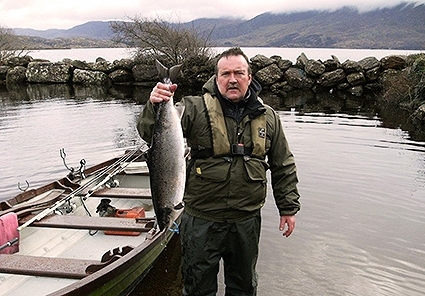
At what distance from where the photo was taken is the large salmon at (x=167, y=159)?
139 inches

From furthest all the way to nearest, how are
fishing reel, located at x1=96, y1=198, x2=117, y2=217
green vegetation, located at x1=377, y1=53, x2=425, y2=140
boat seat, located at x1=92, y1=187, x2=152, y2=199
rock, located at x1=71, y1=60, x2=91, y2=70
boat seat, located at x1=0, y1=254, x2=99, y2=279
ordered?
rock, located at x1=71, y1=60, x2=91, y2=70, green vegetation, located at x1=377, y1=53, x2=425, y2=140, fishing reel, located at x1=96, y1=198, x2=117, y2=217, boat seat, located at x1=92, y1=187, x2=152, y2=199, boat seat, located at x1=0, y1=254, x2=99, y2=279

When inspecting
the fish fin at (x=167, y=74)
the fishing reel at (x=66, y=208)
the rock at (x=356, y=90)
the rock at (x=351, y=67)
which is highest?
the fish fin at (x=167, y=74)

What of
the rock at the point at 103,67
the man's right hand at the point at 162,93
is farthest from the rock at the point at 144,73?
the man's right hand at the point at 162,93

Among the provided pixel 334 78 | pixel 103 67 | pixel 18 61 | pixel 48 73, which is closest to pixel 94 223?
pixel 334 78

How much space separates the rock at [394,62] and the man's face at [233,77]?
29.2 meters

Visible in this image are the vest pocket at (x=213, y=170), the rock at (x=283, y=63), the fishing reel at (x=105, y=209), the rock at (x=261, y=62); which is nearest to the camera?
the vest pocket at (x=213, y=170)

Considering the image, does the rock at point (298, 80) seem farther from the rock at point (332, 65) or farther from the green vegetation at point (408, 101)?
the green vegetation at point (408, 101)

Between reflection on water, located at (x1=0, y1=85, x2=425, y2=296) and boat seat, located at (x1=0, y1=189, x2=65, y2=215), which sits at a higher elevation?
boat seat, located at (x1=0, y1=189, x2=65, y2=215)

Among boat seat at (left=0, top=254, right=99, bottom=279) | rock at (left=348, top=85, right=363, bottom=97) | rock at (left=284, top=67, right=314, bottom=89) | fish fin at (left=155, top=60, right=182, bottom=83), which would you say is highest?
fish fin at (left=155, top=60, right=182, bottom=83)

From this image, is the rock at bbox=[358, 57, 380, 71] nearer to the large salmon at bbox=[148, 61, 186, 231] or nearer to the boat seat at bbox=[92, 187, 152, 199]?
→ the boat seat at bbox=[92, 187, 152, 199]

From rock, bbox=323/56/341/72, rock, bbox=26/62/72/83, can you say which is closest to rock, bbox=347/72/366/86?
rock, bbox=323/56/341/72

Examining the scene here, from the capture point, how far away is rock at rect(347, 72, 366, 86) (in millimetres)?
31375

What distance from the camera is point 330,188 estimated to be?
10680 millimetres

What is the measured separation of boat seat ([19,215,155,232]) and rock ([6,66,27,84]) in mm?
36480
